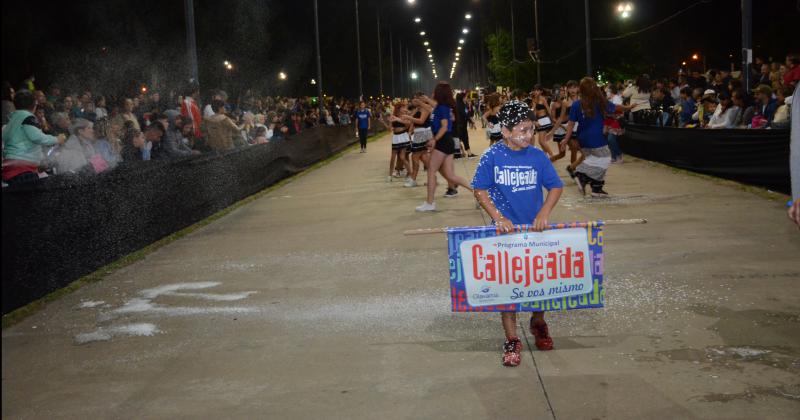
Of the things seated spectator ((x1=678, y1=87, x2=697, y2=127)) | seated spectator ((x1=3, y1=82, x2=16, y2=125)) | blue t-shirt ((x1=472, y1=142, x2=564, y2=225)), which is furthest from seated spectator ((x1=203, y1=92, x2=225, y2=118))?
blue t-shirt ((x1=472, y1=142, x2=564, y2=225))

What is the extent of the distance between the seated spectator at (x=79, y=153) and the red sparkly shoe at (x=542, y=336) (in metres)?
6.12

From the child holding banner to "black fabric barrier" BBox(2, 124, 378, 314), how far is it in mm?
4044

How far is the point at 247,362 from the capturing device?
6.00 metres

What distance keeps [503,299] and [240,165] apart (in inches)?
456

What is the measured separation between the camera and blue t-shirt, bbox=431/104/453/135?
13117 millimetres

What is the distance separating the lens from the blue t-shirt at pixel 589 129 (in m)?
13.4

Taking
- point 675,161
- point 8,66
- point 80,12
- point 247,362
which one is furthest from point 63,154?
point 80,12

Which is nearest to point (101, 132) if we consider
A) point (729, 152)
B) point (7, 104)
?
point (7, 104)

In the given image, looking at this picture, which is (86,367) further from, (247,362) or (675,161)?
(675,161)

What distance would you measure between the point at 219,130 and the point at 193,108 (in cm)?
117

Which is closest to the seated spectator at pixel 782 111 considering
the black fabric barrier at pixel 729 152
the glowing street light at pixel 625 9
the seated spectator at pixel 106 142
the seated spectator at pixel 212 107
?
the black fabric barrier at pixel 729 152

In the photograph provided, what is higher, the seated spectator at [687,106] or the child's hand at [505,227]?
the seated spectator at [687,106]

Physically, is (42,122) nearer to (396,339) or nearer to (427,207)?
(427,207)

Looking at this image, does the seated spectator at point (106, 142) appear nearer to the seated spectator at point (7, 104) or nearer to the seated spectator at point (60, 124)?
the seated spectator at point (60, 124)
